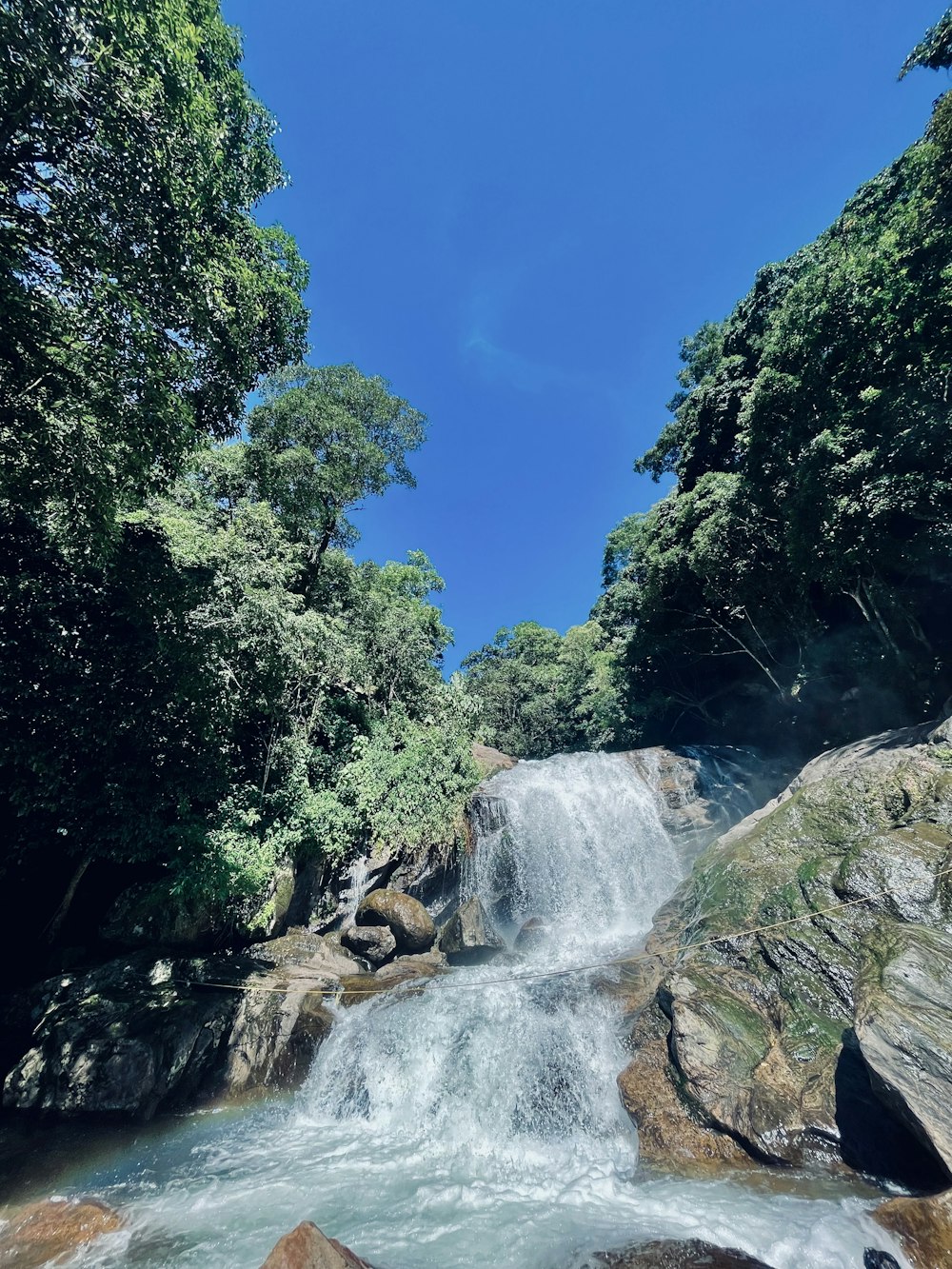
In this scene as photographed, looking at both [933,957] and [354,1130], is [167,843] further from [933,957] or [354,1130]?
[933,957]

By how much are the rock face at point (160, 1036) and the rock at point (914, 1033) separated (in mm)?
8100

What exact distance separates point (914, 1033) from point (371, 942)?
10544 millimetres

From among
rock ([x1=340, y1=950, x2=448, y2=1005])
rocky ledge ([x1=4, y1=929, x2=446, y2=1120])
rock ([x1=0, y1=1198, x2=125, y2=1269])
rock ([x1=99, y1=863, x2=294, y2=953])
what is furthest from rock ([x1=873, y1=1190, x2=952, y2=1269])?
rock ([x1=99, y1=863, x2=294, y2=953])

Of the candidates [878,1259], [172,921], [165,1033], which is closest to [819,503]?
[878,1259]

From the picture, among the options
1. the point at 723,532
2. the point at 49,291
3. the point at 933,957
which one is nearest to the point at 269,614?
the point at 49,291

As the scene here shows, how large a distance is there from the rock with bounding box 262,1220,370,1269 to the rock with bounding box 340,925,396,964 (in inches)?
348

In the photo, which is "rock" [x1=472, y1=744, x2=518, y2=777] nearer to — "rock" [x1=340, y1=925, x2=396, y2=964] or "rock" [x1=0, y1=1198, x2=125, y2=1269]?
"rock" [x1=340, y1=925, x2=396, y2=964]

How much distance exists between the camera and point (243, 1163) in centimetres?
655

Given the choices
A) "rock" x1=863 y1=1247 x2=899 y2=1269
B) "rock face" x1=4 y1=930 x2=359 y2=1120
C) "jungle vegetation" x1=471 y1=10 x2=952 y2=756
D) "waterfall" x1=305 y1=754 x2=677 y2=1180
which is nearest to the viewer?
"rock" x1=863 y1=1247 x2=899 y2=1269

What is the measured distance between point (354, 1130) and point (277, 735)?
8240mm

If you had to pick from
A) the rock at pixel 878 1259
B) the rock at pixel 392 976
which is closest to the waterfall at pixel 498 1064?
the rock at pixel 392 976

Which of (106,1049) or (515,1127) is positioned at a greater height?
(106,1049)

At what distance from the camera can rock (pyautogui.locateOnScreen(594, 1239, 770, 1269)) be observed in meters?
4.11

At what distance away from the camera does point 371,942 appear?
1207 cm
